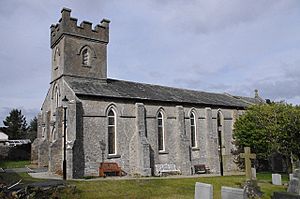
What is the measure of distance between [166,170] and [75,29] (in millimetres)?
15083

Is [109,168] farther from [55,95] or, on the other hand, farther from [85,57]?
[85,57]

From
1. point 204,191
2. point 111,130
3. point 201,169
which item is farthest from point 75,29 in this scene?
point 204,191

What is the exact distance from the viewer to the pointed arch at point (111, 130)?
914 inches

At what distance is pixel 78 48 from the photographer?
25.6 m

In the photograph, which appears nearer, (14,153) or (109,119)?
(109,119)

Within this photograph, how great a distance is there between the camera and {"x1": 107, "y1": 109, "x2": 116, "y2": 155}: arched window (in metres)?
23.2

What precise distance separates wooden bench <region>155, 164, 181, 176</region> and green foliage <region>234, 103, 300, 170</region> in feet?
28.1

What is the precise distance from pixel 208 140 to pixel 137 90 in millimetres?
9198

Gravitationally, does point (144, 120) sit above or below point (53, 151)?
above

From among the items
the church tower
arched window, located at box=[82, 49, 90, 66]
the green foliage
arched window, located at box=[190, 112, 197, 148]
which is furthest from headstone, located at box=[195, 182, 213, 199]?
arched window, located at box=[82, 49, 90, 66]

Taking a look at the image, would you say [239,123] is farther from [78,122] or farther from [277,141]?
[78,122]

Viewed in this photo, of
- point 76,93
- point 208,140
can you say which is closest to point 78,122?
point 76,93

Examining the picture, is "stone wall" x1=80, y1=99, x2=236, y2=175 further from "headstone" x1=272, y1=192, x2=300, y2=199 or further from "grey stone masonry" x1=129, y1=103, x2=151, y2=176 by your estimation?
"headstone" x1=272, y1=192, x2=300, y2=199

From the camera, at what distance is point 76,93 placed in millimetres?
21734
